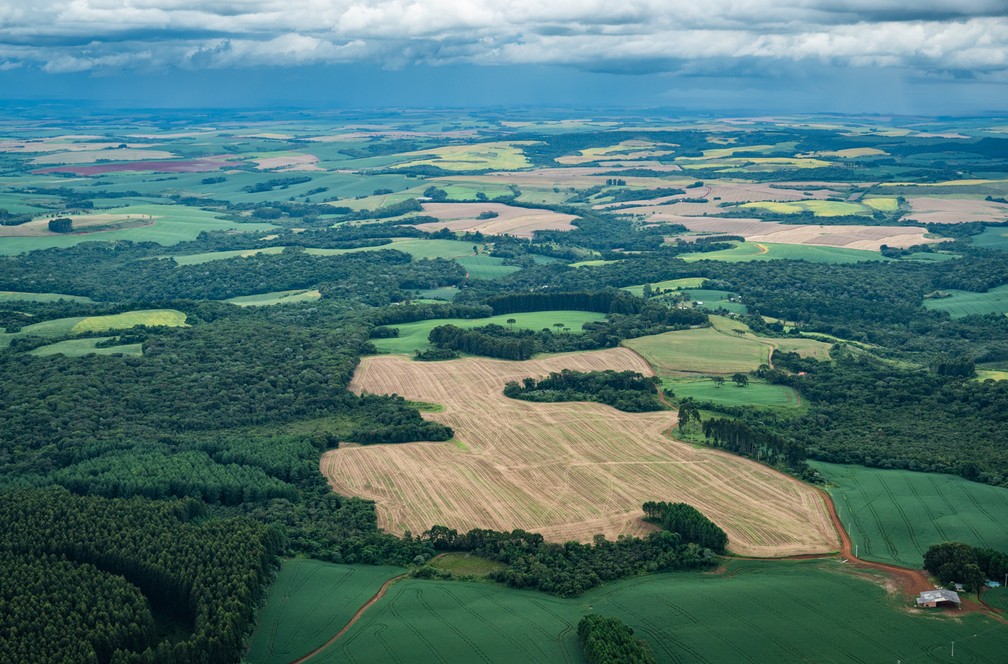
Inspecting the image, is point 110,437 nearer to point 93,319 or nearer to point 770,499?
point 93,319

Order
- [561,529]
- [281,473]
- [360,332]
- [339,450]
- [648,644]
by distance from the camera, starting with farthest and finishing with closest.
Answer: [360,332]
[339,450]
[281,473]
[561,529]
[648,644]

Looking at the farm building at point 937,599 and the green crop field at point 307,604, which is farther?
the farm building at point 937,599

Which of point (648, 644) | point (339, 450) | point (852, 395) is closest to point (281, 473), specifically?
point (339, 450)

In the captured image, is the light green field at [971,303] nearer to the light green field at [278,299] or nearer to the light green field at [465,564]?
the light green field at [278,299]

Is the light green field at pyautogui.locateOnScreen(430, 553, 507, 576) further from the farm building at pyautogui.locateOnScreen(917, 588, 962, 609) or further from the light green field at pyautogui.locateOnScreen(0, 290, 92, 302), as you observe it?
the light green field at pyautogui.locateOnScreen(0, 290, 92, 302)

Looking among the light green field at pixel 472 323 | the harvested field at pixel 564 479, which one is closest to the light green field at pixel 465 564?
the harvested field at pixel 564 479

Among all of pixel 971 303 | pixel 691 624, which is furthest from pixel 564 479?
pixel 971 303
